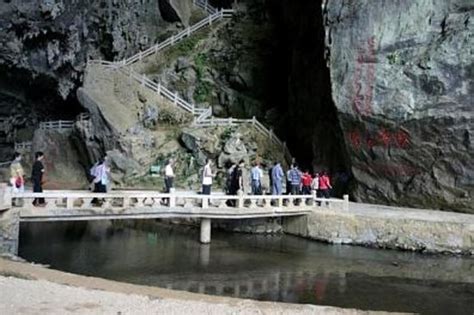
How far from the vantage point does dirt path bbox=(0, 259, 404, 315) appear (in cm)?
848

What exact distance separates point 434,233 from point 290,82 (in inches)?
670

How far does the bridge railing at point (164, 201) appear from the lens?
17.0 metres

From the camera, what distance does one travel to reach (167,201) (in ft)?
63.9

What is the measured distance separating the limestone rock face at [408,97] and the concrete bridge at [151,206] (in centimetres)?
340

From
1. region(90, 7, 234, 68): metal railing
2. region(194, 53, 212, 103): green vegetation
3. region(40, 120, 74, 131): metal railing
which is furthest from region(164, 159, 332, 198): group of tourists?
region(40, 120, 74, 131): metal railing

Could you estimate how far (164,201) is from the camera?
19.6 meters

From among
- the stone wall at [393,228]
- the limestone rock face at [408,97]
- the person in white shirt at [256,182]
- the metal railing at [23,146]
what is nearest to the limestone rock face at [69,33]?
the metal railing at [23,146]

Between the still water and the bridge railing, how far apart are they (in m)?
1.41

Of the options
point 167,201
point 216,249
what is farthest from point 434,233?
point 167,201

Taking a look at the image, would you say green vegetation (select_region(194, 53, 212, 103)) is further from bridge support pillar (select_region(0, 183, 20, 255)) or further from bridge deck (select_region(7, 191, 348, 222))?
bridge support pillar (select_region(0, 183, 20, 255))

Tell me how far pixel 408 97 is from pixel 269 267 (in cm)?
994

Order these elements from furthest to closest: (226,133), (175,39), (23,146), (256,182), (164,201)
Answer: (23,146) < (175,39) < (226,133) < (256,182) < (164,201)

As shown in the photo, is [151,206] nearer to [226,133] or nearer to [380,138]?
[380,138]

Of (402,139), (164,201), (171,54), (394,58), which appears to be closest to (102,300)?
(164,201)
